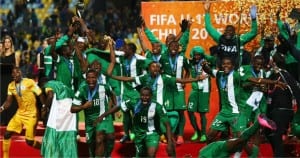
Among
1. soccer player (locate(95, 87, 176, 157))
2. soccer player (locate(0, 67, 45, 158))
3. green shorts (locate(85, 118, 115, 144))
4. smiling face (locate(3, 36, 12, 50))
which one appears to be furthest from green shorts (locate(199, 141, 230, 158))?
smiling face (locate(3, 36, 12, 50))

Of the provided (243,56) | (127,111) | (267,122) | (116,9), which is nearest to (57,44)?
(127,111)

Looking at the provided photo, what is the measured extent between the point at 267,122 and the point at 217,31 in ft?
12.3

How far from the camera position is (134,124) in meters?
14.1

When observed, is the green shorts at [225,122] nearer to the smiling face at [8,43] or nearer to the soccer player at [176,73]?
the soccer player at [176,73]

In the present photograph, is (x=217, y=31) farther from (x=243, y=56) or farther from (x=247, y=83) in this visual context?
(x=247, y=83)

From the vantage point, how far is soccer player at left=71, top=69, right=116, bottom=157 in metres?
14.3

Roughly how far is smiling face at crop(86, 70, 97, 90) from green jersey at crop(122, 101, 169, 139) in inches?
27.4

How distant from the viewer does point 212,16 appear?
17.2 meters

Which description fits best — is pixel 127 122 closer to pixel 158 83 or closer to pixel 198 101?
pixel 158 83

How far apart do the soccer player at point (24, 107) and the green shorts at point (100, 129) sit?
5.47 ft

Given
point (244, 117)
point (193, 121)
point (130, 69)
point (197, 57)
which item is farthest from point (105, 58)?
point (244, 117)

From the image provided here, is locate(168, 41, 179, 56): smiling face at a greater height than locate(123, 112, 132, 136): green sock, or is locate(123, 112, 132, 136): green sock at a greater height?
locate(168, 41, 179, 56): smiling face

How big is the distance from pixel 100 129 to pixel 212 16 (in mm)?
3950

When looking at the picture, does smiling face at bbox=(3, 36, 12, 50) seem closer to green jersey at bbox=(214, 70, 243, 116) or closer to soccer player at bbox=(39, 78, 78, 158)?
soccer player at bbox=(39, 78, 78, 158)
